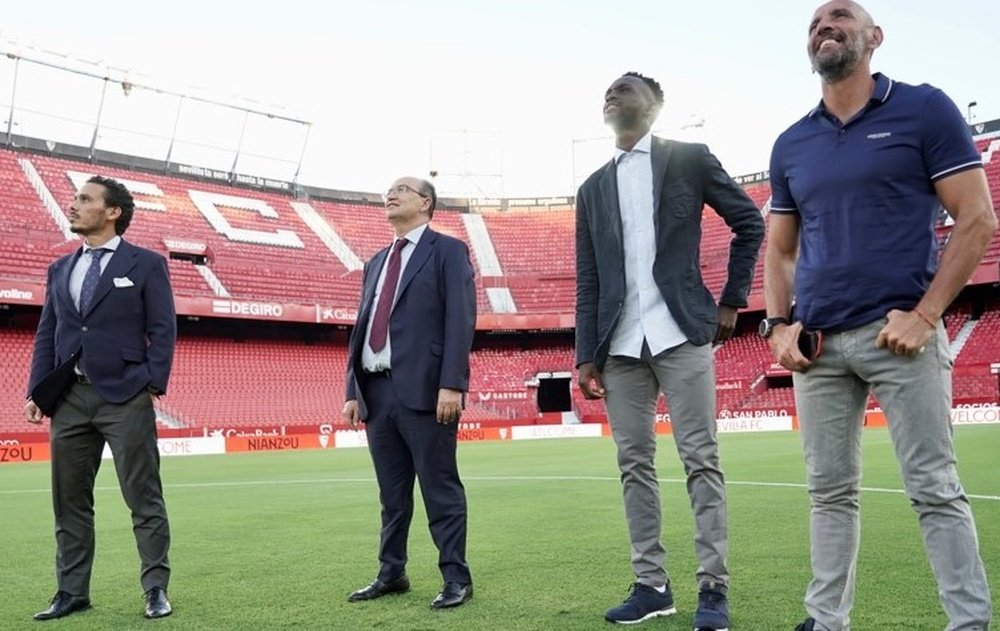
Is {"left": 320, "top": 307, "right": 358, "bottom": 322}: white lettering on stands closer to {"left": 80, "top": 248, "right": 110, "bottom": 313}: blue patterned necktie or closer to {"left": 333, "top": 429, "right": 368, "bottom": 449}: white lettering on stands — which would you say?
{"left": 333, "top": 429, "right": 368, "bottom": 449}: white lettering on stands

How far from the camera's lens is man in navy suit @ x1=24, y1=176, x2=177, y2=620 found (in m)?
4.59

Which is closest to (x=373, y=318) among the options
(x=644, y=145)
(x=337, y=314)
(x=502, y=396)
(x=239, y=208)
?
Result: (x=644, y=145)

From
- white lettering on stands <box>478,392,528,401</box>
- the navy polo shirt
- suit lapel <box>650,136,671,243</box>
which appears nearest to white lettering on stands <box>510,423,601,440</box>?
white lettering on stands <box>478,392,528,401</box>

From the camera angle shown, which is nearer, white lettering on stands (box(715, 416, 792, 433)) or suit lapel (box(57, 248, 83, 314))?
suit lapel (box(57, 248, 83, 314))

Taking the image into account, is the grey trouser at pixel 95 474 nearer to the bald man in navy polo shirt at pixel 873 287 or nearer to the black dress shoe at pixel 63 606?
the black dress shoe at pixel 63 606

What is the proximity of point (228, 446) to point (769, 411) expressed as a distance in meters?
19.8

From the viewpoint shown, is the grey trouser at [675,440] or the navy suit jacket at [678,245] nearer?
the grey trouser at [675,440]

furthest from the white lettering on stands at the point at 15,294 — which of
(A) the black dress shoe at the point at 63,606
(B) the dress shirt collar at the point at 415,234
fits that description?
(B) the dress shirt collar at the point at 415,234

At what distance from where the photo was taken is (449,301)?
4836 millimetres

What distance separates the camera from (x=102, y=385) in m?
4.57

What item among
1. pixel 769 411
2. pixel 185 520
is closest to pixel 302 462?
pixel 185 520

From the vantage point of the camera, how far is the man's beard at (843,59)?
123 inches

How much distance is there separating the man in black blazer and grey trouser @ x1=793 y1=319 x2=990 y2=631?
0.74m

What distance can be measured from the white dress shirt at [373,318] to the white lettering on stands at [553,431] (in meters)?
27.9
